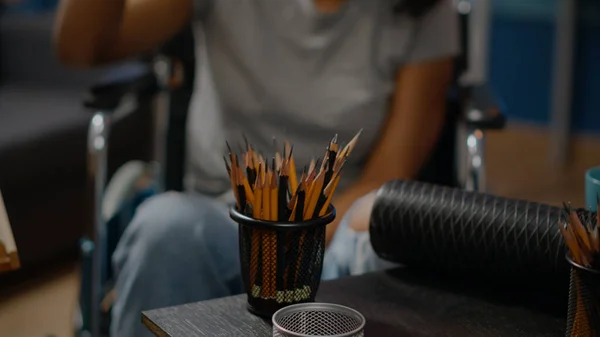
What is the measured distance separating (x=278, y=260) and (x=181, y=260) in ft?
1.12

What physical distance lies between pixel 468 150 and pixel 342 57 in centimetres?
27

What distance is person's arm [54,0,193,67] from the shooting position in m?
1.54

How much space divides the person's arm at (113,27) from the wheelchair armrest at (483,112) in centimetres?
50

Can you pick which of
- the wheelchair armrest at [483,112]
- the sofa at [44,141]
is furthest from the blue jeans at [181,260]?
the sofa at [44,141]

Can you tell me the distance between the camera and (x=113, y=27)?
1559 millimetres

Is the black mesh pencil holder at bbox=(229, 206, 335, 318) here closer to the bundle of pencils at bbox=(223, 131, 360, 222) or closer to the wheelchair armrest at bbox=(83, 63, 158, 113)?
the bundle of pencils at bbox=(223, 131, 360, 222)

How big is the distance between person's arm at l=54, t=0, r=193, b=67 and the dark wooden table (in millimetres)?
713

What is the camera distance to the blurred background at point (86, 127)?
238 centimetres

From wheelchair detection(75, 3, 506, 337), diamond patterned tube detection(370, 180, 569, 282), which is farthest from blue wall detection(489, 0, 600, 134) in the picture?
diamond patterned tube detection(370, 180, 569, 282)

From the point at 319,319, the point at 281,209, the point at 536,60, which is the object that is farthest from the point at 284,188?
the point at 536,60

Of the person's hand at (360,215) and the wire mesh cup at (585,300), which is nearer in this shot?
the wire mesh cup at (585,300)

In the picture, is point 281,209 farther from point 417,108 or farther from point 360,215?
point 417,108

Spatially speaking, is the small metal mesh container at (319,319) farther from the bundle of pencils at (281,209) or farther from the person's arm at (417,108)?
the person's arm at (417,108)

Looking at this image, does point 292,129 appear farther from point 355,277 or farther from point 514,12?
point 514,12
